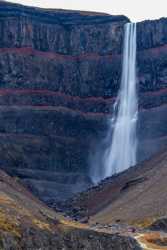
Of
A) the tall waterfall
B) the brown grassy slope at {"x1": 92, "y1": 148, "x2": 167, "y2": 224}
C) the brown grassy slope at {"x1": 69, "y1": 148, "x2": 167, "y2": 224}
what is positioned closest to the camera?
the brown grassy slope at {"x1": 92, "y1": 148, "x2": 167, "y2": 224}

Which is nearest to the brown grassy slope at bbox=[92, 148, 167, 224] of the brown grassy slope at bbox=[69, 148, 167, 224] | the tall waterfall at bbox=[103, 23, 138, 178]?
the brown grassy slope at bbox=[69, 148, 167, 224]

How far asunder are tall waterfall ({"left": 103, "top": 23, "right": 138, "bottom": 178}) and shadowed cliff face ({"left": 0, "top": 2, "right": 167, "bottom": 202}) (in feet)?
4.94

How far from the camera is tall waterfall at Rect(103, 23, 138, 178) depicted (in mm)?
141250

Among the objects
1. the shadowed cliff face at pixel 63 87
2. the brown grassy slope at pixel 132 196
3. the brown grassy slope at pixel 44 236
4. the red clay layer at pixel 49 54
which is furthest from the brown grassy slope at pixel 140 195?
the red clay layer at pixel 49 54

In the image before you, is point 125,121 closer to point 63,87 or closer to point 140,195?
point 63,87

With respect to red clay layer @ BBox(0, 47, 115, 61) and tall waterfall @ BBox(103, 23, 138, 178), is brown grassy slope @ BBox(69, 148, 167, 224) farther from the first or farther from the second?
red clay layer @ BBox(0, 47, 115, 61)

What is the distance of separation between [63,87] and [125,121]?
14.8 m

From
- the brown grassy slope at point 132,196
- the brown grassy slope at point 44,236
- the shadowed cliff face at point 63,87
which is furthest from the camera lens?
the shadowed cliff face at point 63,87

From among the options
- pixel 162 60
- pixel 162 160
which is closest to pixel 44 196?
pixel 162 160

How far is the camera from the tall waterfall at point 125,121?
141 m

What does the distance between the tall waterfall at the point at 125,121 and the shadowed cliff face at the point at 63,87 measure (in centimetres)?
151

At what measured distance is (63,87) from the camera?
156 metres

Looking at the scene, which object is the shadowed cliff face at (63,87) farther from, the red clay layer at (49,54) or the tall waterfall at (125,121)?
the tall waterfall at (125,121)

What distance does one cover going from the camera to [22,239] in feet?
167
